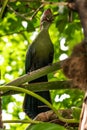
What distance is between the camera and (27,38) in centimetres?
327

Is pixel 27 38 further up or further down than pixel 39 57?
further up

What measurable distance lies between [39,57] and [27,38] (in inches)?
64.5

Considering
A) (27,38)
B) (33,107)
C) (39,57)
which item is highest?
(27,38)

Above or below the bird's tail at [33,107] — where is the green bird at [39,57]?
A: above

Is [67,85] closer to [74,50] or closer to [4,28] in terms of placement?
[74,50]

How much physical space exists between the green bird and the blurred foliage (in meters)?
0.07

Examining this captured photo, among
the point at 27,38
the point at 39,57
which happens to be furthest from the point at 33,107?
the point at 27,38

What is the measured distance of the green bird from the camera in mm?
1479

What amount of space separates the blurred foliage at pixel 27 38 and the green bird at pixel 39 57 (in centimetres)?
7

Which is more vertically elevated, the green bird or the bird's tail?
the green bird

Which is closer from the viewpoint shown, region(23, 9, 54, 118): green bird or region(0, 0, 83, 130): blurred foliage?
region(23, 9, 54, 118): green bird

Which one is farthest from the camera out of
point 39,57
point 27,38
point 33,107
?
point 27,38

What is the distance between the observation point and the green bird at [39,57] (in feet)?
4.85

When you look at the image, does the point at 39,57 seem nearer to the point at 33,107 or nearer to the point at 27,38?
the point at 33,107
